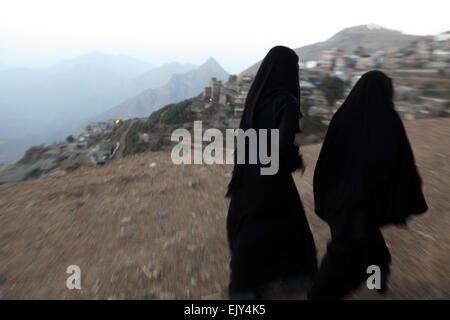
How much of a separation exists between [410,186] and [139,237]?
230cm

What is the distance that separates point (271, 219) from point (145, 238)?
1.44 m

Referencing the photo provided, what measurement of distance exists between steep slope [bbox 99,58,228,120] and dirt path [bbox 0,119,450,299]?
149 m

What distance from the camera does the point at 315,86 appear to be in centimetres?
1505

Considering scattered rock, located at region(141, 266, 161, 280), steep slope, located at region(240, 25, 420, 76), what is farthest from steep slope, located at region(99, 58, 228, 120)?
scattered rock, located at region(141, 266, 161, 280)

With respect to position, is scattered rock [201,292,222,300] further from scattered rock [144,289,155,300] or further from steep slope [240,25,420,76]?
steep slope [240,25,420,76]

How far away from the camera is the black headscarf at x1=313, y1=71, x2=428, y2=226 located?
4.26 ft

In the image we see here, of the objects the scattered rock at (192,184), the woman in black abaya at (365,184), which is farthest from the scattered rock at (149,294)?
the scattered rock at (192,184)

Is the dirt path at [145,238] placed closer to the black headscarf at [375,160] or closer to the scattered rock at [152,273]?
the scattered rock at [152,273]

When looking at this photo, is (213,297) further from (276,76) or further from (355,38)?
(355,38)

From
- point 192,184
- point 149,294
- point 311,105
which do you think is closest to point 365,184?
point 149,294

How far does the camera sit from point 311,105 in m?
10.7

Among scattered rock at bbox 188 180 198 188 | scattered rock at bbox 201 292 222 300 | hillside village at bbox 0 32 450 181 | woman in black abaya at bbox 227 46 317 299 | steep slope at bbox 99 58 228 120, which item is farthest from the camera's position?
steep slope at bbox 99 58 228 120
